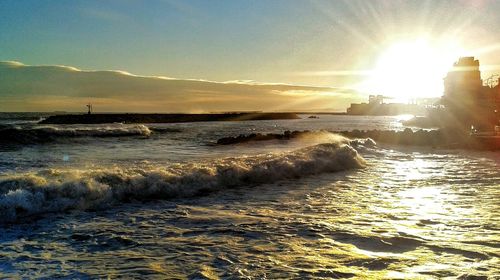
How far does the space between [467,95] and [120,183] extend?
8929 centimetres

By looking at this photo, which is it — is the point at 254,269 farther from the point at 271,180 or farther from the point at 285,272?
the point at 271,180

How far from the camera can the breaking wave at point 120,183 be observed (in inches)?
387

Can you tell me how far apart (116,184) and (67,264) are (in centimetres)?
579

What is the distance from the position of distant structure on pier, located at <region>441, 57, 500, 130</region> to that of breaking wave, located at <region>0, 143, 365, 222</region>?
71.8 meters

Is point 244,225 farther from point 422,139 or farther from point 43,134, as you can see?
point 43,134

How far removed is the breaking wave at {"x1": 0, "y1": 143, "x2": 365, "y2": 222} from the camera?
982 centimetres

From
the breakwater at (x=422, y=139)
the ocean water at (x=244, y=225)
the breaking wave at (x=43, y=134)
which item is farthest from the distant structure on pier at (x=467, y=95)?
the ocean water at (x=244, y=225)

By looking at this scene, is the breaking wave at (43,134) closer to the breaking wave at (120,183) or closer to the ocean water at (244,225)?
the ocean water at (244,225)

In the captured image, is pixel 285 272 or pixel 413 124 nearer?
pixel 285 272

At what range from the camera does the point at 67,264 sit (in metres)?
6.06

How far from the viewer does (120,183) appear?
11.8 meters

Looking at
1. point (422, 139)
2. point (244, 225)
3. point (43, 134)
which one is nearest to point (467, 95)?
point (422, 139)

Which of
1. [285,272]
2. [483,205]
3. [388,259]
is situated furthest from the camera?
[483,205]

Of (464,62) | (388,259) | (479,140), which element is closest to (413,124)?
(464,62)
